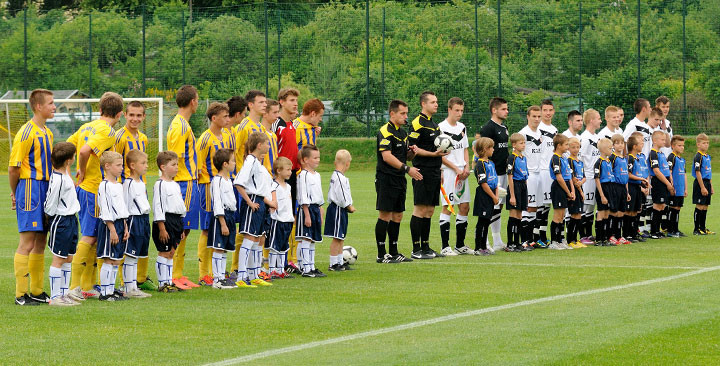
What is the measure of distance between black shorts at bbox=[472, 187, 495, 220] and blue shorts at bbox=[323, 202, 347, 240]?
2.36m

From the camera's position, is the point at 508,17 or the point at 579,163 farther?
the point at 508,17

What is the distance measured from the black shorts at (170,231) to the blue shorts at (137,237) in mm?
206

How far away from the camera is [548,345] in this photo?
6.93 metres

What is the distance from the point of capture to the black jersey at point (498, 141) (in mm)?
13633

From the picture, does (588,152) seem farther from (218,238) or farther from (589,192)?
(218,238)

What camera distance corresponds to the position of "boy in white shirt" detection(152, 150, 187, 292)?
32.1ft

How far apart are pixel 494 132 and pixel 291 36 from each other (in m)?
26.9

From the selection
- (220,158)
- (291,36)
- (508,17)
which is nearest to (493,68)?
(508,17)

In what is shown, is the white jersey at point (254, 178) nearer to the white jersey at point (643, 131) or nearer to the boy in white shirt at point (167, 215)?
the boy in white shirt at point (167, 215)

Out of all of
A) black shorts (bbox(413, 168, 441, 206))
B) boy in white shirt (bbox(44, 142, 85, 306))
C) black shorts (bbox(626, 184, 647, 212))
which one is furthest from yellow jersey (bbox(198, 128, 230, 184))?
black shorts (bbox(626, 184, 647, 212))

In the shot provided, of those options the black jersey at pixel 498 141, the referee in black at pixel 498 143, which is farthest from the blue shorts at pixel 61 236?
the black jersey at pixel 498 141

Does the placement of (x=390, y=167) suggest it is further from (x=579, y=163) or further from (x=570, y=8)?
(x=570, y=8)

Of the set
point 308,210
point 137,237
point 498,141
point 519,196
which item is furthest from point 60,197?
point 519,196

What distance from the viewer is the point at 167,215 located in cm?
992
